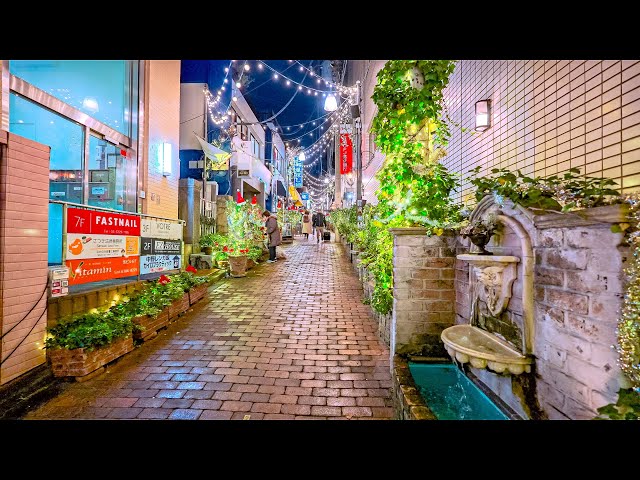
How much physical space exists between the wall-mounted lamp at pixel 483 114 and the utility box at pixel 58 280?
6.90 m

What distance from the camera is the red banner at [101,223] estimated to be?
525cm

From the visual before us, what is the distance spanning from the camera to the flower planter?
11.7 meters

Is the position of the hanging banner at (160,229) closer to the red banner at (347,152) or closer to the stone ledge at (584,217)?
the stone ledge at (584,217)

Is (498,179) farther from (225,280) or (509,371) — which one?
(225,280)

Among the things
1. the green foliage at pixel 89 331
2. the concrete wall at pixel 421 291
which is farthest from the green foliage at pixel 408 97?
the green foliage at pixel 89 331

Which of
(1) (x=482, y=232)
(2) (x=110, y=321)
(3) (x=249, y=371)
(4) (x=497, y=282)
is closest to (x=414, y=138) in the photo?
(1) (x=482, y=232)

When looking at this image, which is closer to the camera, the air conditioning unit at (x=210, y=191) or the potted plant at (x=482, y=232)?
the potted plant at (x=482, y=232)

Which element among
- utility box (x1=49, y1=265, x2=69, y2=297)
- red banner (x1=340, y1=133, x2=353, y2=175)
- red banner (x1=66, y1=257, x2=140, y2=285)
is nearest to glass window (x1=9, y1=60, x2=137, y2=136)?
red banner (x1=66, y1=257, x2=140, y2=285)

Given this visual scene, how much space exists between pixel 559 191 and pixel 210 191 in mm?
14119

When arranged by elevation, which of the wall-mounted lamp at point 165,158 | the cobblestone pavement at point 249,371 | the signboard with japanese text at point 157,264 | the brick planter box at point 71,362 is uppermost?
the wall-mounted lamp at point 165,158

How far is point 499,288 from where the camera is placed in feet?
11.0

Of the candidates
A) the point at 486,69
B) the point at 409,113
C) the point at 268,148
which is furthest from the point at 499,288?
the point at 268,148
